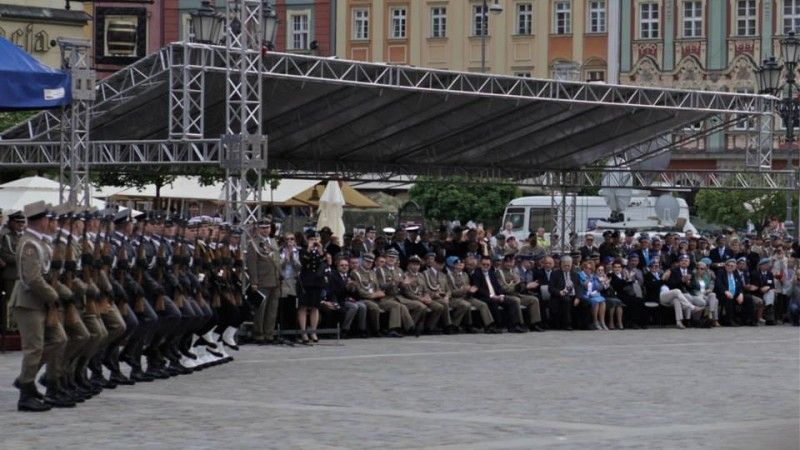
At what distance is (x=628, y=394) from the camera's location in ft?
60.2

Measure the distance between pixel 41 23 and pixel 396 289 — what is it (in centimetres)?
2683

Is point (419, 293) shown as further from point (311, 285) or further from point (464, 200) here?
point (464, 200)

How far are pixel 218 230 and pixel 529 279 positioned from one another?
37.9 feet

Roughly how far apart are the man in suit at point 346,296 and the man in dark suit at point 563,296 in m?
4.65

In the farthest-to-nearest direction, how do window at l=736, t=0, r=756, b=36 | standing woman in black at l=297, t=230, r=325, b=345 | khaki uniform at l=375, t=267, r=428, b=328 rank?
window at l=736, t=0, r=756, b=36 → khaki uniform at l=375, t=267, r=428, b=328 → standing woman in black at l=297, t=230, r=325, b=345

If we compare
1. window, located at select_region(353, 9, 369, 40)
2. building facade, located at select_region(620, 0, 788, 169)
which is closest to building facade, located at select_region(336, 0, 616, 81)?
window, located at select_region(353, 9, 369, 40)

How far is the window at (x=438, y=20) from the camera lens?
82.9 m

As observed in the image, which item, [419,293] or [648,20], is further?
[648,20]

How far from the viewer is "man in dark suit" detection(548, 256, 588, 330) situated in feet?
108

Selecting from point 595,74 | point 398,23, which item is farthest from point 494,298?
point 398,23

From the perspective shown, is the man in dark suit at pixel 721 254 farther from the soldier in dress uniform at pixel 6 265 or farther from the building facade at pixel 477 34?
the building facade at pixel 477 34

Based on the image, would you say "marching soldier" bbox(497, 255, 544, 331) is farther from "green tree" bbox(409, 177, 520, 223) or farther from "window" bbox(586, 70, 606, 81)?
"window" bbox(586, 70, 606, 81)

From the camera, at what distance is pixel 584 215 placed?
204ft

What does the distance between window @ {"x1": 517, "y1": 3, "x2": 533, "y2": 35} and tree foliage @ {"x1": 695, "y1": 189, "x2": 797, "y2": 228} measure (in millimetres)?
14042
